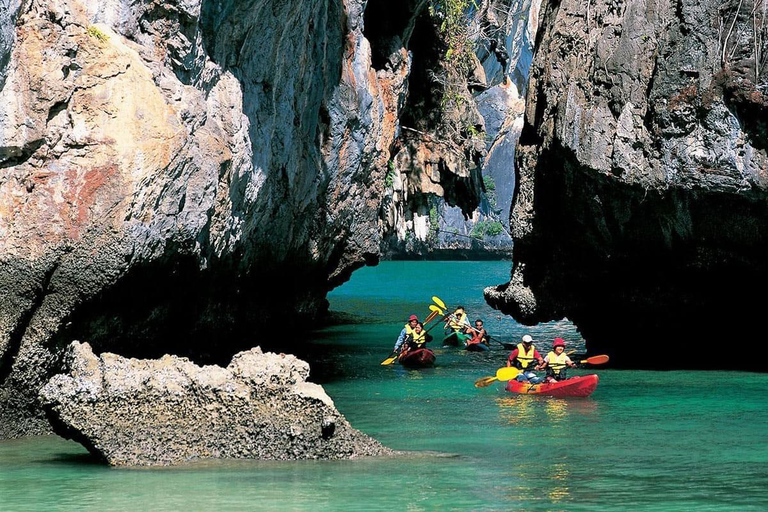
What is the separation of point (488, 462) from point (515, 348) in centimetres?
1088

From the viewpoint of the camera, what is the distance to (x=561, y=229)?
22.9m

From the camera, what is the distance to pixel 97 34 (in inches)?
551

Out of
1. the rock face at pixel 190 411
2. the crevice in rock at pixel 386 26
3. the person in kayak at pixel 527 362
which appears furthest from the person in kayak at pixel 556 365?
the crevice in rock at pixel 386 26

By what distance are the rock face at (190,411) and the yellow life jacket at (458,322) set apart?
54.1 feet

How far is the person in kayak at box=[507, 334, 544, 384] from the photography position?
1959 cm

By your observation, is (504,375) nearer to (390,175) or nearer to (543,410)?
(543,410)

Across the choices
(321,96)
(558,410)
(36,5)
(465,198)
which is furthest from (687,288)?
(36,5)

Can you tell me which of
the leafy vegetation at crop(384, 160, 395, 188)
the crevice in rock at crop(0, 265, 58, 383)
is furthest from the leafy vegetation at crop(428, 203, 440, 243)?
the crevice in rock at crop(0, 265, 58, 383)

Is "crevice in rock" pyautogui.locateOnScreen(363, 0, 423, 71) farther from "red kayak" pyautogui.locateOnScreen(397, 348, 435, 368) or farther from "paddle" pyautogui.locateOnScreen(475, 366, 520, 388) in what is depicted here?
"paddle" pyautogui.locateOnScreen(475, 366, 520, 388)

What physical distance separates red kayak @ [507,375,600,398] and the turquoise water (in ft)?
0.70

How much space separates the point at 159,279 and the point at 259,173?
3866 mm

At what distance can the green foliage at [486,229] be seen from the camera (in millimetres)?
109375

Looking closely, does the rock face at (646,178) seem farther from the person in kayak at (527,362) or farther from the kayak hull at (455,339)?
the kayak hull at (455,339)

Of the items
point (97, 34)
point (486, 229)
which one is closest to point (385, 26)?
point (97, 34)
